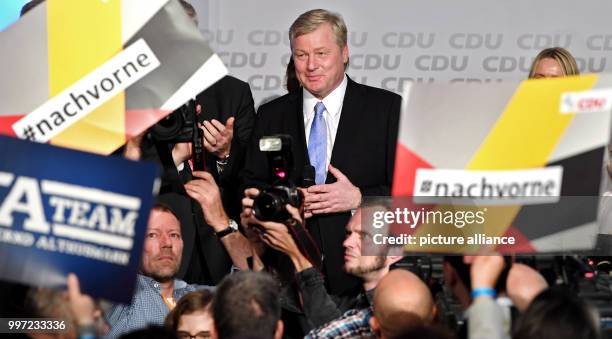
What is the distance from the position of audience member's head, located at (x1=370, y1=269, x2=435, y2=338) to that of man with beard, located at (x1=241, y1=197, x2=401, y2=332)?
52 centimetres

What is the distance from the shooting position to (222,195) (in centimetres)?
553

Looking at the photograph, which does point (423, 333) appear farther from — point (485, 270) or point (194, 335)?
point (194, 335)

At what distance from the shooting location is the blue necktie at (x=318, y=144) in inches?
207

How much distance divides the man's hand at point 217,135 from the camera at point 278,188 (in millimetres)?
772

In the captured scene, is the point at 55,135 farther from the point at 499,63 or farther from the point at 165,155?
the point at 499,63

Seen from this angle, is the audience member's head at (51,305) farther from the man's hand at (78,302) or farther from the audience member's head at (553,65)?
the audience member's head at (553,65)

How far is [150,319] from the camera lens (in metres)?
4.89

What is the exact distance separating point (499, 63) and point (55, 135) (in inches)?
121

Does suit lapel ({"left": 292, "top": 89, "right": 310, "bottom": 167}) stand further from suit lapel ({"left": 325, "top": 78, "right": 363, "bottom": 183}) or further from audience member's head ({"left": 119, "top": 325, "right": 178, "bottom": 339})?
audience member's head ({"left": 119, "top": 325, "right": 178, "bottom": 339})

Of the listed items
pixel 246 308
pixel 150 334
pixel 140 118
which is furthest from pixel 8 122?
pixel 150 334

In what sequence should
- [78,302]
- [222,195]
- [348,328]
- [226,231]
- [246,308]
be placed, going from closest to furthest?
[78,302] → [246,308] → [348,328] → [226,231] → [222,195]

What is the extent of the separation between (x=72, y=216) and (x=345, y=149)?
199 centimetres

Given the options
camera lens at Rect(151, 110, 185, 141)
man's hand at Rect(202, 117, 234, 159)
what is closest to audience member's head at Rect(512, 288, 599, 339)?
camera lens at Rect(151, 110, 185, 141)

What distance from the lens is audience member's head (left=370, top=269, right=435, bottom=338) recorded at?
3.98m
